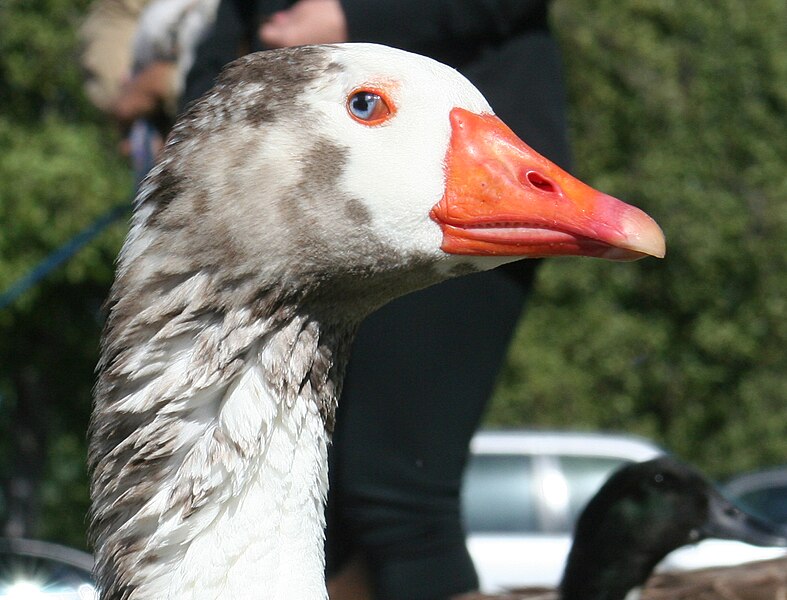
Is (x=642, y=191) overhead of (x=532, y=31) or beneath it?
beneath

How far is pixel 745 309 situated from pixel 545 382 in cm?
283

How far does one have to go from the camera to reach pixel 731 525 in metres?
4.51

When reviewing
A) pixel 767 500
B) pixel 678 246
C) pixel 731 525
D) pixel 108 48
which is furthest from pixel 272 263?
pixel 678 246

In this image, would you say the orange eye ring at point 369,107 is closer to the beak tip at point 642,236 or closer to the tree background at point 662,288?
the beak tip at point 642,236

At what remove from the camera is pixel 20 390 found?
14742 mm

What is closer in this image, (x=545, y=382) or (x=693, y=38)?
(x=545, y=382)

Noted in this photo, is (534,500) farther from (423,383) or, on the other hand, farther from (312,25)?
(312,25)

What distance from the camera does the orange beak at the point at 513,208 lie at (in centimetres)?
172

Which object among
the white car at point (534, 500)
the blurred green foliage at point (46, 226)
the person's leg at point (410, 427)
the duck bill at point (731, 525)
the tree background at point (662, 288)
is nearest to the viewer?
the person's leg at point (410, 427)

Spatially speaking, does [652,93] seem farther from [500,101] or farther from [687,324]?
[500,101]

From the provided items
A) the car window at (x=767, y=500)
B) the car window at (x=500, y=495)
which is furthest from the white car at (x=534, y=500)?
the car window at (x=767, y=500)

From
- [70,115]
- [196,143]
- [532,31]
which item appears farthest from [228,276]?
[70,115]

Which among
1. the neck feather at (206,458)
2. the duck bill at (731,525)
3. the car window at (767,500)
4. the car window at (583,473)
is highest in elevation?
the neck feather at (206,458)

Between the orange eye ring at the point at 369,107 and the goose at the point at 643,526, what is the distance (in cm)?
251
